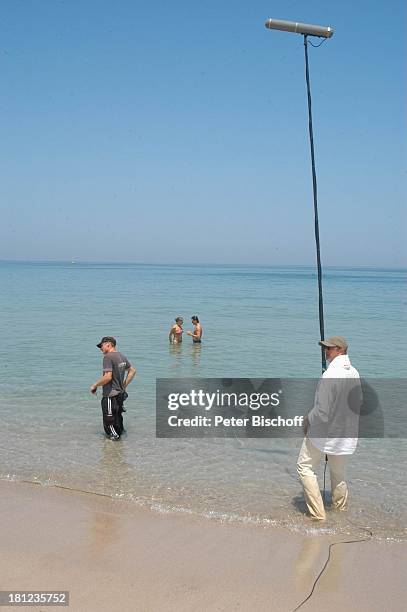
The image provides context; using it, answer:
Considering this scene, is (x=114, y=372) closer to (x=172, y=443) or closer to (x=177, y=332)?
(x=172, y=443)

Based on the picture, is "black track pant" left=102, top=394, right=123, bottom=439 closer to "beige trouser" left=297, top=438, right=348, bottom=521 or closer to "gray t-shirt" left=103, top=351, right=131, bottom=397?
"gray t-shirt" left=103, top=351, right=131, bottom=397

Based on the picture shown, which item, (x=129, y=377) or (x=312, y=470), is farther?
(x=129, y=377)

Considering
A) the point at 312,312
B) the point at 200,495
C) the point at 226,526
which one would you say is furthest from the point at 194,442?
the point at 312,312

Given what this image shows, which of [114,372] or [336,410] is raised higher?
[114,372]

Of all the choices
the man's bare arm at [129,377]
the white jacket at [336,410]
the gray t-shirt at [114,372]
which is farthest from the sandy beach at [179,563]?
the man's bare arm at [129,377]

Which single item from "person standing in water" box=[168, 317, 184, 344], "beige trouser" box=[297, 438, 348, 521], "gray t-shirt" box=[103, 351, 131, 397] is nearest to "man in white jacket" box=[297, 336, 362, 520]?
"beige trouser" box=[297, 438, 348, 521]

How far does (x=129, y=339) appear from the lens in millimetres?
20547

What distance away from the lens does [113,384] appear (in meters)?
8.13

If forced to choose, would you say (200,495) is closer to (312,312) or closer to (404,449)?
(404,449)

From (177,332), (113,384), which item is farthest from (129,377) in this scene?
(177,332)

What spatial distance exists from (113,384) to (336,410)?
364cm

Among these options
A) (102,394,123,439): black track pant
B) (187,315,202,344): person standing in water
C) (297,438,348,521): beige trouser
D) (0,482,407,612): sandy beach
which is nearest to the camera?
(0,482,407,612): sandy beach

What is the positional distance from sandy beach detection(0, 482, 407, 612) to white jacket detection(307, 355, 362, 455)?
87 cm

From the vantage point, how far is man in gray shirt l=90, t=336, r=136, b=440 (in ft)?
26.6
